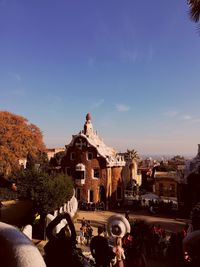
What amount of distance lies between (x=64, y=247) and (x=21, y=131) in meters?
38.0

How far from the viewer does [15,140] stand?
131 ft

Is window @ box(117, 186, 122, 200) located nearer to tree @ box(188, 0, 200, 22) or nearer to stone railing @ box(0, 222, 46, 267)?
tree @ box(188, 0, 200, 22)

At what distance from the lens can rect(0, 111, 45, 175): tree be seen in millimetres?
38531

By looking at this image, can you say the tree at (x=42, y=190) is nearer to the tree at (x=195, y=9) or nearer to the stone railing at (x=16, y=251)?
the tree at (x=195, y=9)

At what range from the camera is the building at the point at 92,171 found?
35.4 meters

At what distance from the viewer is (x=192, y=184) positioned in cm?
2994

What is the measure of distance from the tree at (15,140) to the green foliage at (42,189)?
43.8ft

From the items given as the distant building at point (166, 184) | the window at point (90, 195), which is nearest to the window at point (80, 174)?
the window at point (90, 195)

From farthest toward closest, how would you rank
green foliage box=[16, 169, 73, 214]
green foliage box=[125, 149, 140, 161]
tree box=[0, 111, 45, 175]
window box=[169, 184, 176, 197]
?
green foliage box=[125, 149, 140, 161]
window box=[169, 184, 176, 197]
tree box=[0, 111, 45, 175]
green foliage box=[16, 169, 73, 214]

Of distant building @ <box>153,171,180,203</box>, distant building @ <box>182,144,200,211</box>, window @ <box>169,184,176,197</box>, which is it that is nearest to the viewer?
distant building @ <box>182,144,200,211</box>

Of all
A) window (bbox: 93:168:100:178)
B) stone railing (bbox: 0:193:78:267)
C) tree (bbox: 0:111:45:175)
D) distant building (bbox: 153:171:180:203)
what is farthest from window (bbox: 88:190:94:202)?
stone railing (bbox: 0:193:78:267)

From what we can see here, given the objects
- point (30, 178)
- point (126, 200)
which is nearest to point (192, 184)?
point (126, 200)

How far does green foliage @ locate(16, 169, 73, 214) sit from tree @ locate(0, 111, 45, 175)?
13.4m

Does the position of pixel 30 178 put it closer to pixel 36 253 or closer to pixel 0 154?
pixel 0 154
